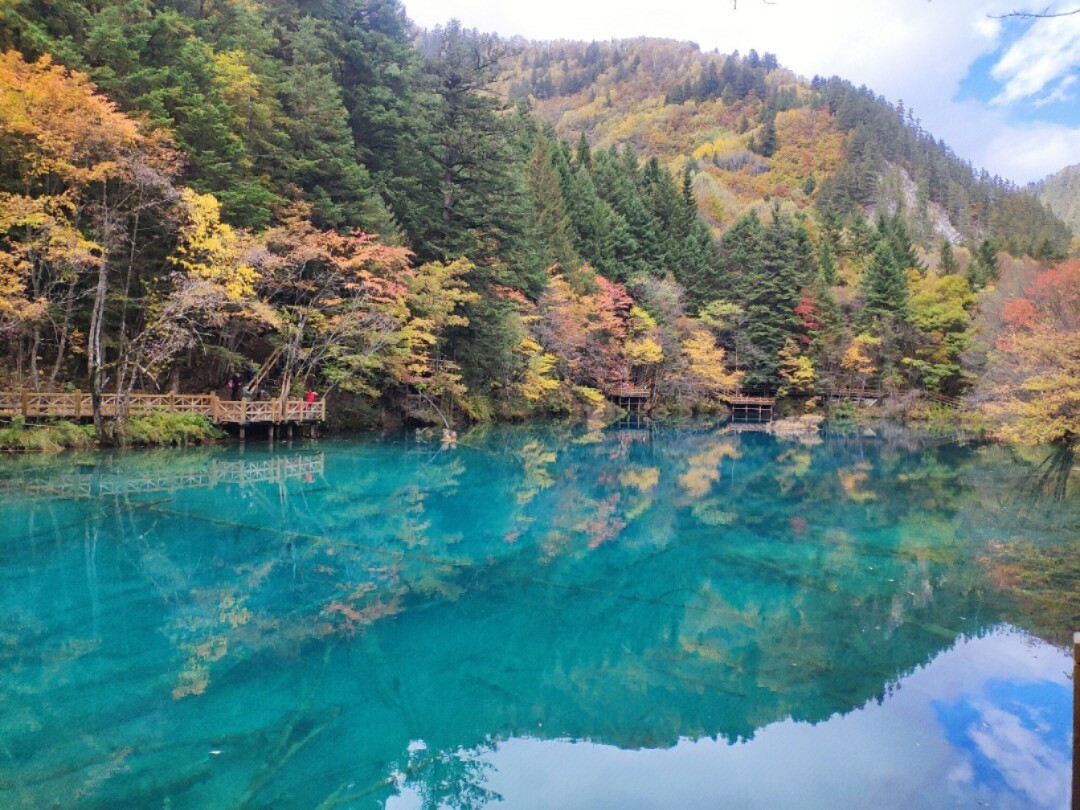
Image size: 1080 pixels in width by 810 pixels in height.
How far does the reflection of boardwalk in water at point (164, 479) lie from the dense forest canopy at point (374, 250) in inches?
160

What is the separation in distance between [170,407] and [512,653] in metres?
15.7

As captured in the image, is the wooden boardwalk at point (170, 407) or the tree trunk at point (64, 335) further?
the tree trunk at point (64, 335)

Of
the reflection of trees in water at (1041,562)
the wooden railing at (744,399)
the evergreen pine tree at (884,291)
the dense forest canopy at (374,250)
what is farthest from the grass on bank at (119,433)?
the evergreen pine tree at (884,291)

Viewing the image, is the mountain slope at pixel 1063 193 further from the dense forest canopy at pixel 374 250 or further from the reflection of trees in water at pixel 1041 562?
the reflection of trees in water at pixel 1041 562

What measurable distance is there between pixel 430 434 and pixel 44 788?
21.1 meters

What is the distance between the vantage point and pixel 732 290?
148 ft

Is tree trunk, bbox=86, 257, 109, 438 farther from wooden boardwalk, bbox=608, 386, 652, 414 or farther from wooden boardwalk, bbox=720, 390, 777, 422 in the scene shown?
wooden boardwalk, bbox=720, 390, 777, 422

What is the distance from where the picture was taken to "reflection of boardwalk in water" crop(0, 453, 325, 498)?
11867mm

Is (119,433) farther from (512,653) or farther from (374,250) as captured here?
(512,653)

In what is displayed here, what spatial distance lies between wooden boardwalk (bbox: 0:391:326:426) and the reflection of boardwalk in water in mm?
3226

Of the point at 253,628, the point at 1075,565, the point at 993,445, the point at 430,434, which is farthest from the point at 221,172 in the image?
the point at 993,445

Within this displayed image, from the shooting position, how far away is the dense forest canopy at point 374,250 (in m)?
16.3

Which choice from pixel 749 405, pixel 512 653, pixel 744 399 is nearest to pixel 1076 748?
pixel 512 653

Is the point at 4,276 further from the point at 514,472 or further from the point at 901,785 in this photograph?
the point at 901,785
